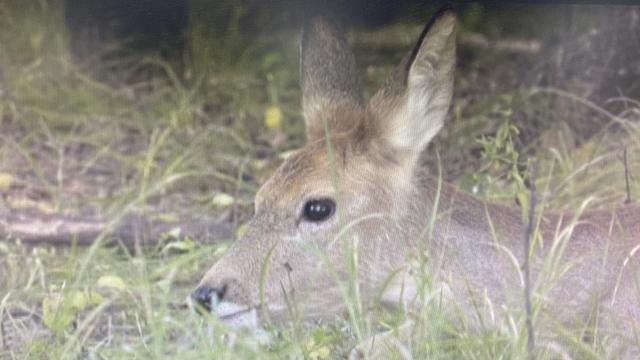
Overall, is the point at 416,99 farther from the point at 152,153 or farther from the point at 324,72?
the point at 152,153

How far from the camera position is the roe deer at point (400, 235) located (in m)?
3.17

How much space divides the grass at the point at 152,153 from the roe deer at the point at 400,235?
0.13 meters

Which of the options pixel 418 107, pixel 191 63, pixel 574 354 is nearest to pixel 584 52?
pixel 191 63

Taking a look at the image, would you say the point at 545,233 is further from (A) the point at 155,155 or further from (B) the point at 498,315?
(A) the point at 155,155

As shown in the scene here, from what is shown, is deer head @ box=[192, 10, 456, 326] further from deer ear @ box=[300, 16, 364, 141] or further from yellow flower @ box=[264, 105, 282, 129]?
yellow flower @ box=[264, 105, 282, 129]

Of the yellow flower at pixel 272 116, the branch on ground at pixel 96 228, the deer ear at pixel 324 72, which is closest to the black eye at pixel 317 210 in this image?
the deer ear at pixel 324 72

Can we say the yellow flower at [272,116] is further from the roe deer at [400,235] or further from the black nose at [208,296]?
the black nose at [208,296]

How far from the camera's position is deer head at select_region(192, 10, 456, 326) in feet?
10.5

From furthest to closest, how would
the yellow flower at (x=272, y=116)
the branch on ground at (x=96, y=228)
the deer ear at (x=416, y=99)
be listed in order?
the yellow flower at (x=272, y=116)
the branch on ground at (x=96, y=228)
the deer ear at (x=416, y=99)

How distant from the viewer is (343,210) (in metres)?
3.28

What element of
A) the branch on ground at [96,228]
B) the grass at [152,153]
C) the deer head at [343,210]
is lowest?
the branch on ground at [96,228]

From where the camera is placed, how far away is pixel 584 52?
470 cm

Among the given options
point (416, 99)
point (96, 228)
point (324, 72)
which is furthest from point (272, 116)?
point (416, 99)

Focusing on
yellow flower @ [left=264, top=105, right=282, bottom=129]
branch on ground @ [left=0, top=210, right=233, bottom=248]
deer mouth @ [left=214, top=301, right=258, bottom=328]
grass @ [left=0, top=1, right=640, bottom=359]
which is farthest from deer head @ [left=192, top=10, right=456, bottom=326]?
yellow flower @ [left=264, top=105, right=282, bottom=129]
